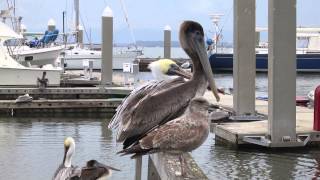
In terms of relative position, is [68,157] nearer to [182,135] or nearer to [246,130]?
[182,135]

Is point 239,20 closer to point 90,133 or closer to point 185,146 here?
point 90,133

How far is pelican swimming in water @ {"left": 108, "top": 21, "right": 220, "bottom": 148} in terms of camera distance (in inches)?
267

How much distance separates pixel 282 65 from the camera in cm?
1358

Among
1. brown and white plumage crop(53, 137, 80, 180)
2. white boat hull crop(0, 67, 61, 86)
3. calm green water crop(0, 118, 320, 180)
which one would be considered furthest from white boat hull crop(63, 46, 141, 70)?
brown and white plumage crop(53, 137, 80, 180)

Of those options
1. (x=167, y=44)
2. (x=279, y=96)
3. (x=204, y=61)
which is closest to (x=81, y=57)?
(x=167, y=44)

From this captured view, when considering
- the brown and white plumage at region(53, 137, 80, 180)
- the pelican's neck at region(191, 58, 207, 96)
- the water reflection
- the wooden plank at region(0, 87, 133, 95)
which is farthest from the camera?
the wooden plank at region(0, 87, 133, 95)

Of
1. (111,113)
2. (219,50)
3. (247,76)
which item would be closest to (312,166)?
(247,76)

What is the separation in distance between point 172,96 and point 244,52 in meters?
10.7

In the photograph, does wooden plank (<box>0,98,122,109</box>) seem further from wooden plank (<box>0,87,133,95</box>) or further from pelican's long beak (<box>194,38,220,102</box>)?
pelican's long beak (<box>194,38,220,102</box>)

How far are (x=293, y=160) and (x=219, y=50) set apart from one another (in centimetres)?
5502

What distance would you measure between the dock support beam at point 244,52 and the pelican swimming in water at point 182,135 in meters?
11.1

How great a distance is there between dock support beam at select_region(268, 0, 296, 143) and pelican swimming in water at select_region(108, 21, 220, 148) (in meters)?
6.81

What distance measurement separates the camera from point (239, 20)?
1716 centimetres

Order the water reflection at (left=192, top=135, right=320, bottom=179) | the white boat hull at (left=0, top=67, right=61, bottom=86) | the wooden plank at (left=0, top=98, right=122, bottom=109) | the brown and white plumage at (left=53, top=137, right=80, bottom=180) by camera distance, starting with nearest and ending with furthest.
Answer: the brown and white plumage at (left=53, top=137, right=80, bottom=180)
the water reflection at (left=192, top=135, right=320, bottom=179)
the wooden plank at (left=0, top=98, right=122, bottom=109)
the white boat hull at (left=0, top=67, right=61, bottom=86)
